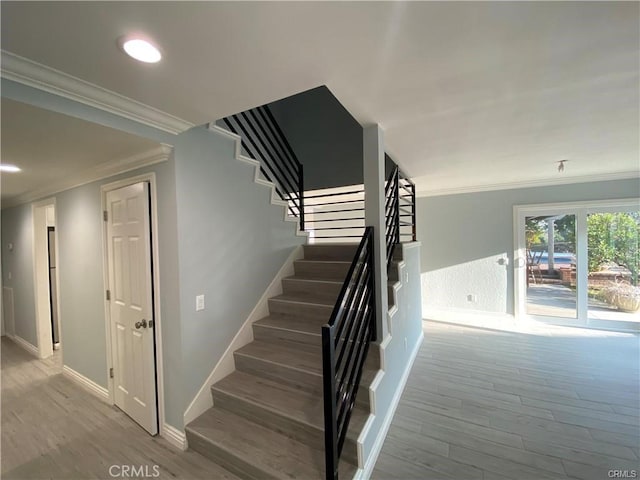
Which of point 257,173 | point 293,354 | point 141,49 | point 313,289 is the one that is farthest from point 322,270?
point 141,49

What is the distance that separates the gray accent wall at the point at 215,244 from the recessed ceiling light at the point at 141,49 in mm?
814

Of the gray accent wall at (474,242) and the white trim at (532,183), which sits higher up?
the white trim at (532,183)

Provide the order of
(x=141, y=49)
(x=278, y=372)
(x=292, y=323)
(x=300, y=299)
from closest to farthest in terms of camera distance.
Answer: (x=141, y=49) → (x=278, y=372) → (x=292, y=323) → (x=300, y=299)

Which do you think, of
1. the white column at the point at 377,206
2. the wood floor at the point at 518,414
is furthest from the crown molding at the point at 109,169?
the wood floor at the point at 518,414

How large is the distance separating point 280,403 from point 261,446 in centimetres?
28

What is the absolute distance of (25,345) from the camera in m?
4.24

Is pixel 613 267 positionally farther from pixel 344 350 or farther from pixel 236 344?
pixel 236 344

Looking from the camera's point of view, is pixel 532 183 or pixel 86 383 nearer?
pixel 86 383

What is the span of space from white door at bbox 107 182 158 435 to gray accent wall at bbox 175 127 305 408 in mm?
375

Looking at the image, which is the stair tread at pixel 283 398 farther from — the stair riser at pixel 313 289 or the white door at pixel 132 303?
the stair riser at pixel 313 289

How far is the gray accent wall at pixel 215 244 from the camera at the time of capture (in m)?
2.09

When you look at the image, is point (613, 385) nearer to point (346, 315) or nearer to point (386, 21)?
point (346, 315)

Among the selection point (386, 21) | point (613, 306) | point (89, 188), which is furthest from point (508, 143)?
point (89, 188)

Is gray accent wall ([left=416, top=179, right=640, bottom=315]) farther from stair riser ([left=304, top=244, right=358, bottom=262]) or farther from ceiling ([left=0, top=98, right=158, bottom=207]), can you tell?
ceiling ([left=0, top=98, right=158, bottom=207])
